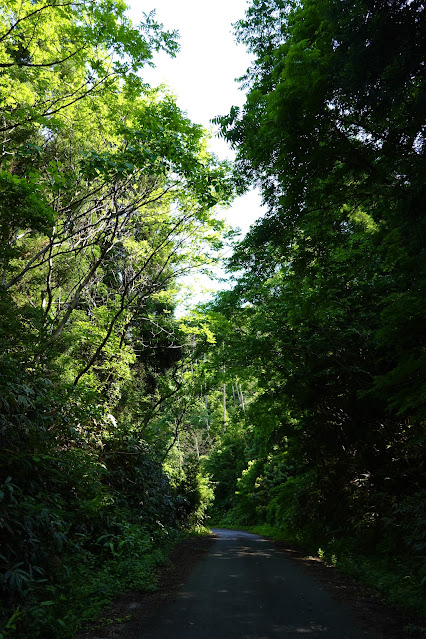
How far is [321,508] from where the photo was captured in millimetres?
10031

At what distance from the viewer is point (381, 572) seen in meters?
6.06

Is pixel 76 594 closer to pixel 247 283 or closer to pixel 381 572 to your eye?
pixel 381 572

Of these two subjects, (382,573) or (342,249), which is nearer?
(382,573)

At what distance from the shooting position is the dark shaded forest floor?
393 cm

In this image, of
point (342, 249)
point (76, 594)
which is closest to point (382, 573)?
point (76, 594)

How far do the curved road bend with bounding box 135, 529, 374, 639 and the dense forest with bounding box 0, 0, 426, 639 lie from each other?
36.3 inches

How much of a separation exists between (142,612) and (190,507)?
41.0ft

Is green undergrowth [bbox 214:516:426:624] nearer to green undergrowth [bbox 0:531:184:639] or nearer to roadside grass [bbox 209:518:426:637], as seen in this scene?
roadside grass [bbox 209:518:426:637]

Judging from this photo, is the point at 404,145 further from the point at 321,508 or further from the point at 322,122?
the point at 321,508

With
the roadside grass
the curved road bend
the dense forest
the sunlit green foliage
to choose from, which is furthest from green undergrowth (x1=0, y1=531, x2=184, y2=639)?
the sunlit green foliage

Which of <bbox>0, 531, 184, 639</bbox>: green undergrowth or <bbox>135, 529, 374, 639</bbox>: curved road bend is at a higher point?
<bbox>135, 529, 374, 639</bbox>: curved road bend

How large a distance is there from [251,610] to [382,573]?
2740 mm

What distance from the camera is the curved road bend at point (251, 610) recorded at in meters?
3.90

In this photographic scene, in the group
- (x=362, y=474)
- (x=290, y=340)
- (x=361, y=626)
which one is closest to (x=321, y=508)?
(x=362, y=474)
